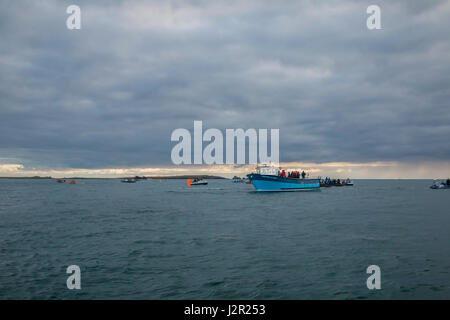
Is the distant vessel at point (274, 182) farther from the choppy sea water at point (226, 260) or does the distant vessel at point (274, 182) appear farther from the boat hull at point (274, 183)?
the choppy sea water at point (226, 260)

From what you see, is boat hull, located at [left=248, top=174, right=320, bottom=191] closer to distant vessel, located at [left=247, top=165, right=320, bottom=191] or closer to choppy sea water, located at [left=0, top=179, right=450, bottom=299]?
distant vessel, located at [left=247, top=165, right=320, bottom=191]

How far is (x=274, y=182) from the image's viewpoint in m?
86.2

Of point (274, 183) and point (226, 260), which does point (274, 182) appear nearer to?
point (274, 183)

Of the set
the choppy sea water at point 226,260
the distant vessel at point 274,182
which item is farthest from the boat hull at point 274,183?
the choppy sea water at point 226,260

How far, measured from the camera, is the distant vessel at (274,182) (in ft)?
278

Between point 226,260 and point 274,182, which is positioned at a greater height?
point 274,182

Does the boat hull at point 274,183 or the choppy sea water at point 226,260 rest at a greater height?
the boat hull at point 274,183

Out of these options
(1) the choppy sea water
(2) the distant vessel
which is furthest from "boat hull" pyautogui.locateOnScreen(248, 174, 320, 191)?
(1) the choppy sea water

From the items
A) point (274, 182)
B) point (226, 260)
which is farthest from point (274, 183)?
point (226, 260)

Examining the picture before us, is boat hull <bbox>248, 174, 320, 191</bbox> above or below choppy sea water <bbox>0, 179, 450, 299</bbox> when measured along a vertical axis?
above

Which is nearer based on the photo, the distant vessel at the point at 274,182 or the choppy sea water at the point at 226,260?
the choppy sea water at the point at 226,260

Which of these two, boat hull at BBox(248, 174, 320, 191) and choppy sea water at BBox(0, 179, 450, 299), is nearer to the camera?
choppy sea water at BBox(0, 179, 450, 299)

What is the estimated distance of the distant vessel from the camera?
278ft
